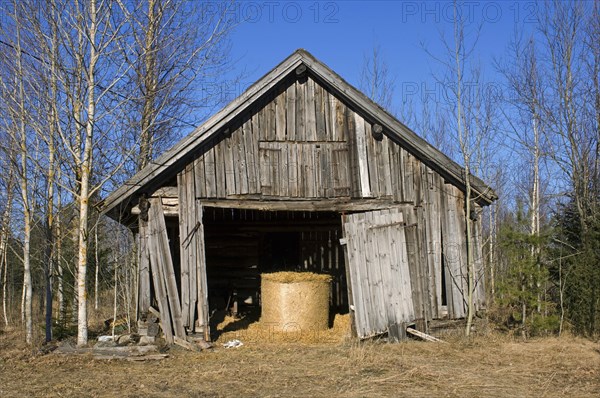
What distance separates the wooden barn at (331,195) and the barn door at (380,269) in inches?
0.8

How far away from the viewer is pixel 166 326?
38.9ft

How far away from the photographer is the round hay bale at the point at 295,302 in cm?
1361

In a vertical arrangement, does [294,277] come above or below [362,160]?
below

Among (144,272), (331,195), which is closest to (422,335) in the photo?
(331,195)

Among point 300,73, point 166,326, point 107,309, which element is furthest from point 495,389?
point 107,309

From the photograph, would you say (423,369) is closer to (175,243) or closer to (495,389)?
(495,389)

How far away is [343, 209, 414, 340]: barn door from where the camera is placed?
40.6 ft

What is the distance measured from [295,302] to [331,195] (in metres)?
2.76

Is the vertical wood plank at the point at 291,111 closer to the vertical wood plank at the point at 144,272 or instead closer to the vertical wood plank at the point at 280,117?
the vertical wood plank at the point at 280,117

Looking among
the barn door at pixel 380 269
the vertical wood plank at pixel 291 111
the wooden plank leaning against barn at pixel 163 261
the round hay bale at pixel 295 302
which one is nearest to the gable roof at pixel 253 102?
the vertical wood plank at pixel 291 111

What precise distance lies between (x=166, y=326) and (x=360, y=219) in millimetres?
4541

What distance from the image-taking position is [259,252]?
17.7 m

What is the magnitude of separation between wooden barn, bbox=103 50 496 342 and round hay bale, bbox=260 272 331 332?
1.27 m

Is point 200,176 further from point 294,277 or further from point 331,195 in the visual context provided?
point 294,277
